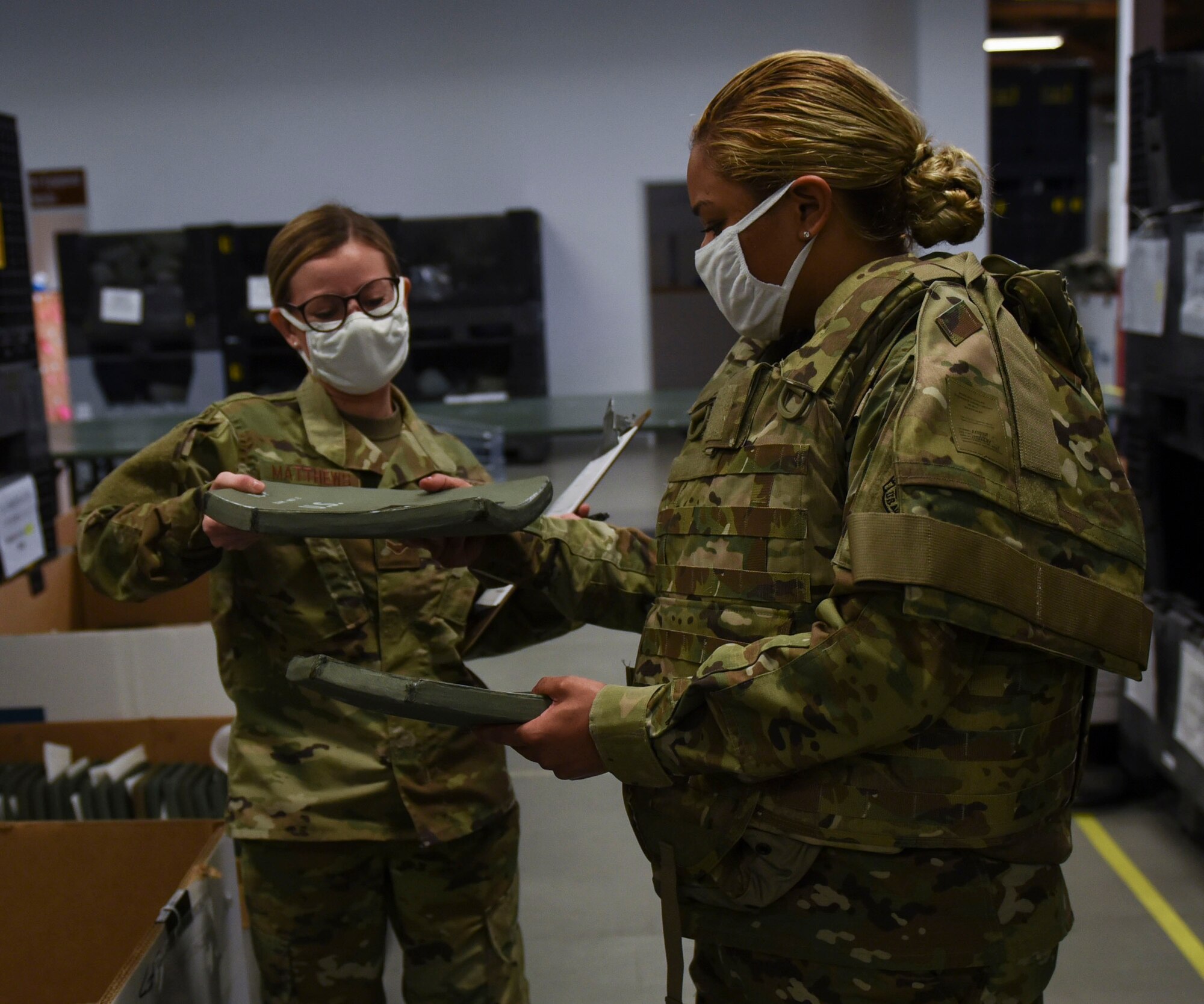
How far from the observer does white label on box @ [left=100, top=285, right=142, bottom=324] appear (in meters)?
6.49

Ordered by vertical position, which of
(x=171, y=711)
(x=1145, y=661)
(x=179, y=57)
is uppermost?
(x=179, y=57)

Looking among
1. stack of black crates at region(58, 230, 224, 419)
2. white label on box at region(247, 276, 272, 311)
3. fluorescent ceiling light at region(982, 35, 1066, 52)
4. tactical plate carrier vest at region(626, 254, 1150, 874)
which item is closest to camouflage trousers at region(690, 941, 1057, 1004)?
tactical plate carrier vest at region(626, 254, 1150, 874)

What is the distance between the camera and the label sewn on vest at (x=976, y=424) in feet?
2.97

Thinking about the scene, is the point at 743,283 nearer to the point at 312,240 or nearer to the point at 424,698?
the point at 424,698

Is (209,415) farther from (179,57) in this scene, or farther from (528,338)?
(179,57)

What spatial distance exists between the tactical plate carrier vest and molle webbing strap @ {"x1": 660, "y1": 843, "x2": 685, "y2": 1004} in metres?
0.01

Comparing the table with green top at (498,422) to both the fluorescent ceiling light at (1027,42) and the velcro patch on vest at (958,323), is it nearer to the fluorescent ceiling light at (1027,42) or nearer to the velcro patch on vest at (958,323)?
the velcro patch on vest at (958,323)

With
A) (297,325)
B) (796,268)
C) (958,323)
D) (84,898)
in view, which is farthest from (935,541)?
(84,898)

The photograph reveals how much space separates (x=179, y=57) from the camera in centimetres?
739

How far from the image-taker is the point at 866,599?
926 millimetres

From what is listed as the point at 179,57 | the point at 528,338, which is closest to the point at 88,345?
the point at 179,57

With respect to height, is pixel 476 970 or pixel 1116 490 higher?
pixel 1116 490

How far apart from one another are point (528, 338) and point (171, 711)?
3858 mm

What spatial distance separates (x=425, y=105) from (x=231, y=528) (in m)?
6.70
